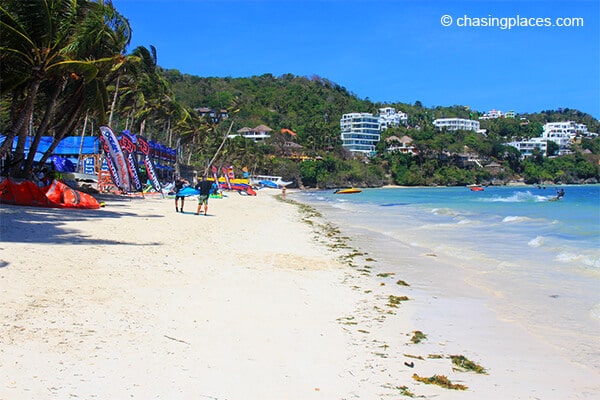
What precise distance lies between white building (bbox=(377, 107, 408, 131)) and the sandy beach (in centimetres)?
15475

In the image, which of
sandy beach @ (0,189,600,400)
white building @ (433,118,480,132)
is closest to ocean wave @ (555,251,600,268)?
sandy beach @ (0,189,600,400)

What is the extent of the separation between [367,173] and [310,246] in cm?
10336

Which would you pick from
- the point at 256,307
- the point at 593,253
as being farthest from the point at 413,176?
the point at 256,307

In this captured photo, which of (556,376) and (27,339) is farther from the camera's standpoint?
(556,376)

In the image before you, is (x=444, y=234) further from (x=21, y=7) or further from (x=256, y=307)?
(x=21, y=7)

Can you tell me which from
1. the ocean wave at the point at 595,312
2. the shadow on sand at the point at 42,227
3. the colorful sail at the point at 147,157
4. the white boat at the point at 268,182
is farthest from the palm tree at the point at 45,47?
the white boat at the point at 268,182

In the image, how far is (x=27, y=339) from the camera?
4469 mm

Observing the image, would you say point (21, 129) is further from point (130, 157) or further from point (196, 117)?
point (196, 117)

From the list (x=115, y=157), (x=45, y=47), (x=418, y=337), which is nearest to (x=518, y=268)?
Answer: (x=418, y=337)

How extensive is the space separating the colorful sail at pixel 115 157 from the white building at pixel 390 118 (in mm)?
140915

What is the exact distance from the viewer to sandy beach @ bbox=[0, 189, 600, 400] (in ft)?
13.5

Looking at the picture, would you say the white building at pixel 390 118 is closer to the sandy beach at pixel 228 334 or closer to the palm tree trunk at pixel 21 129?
the palm tree trunk at pixel 21 129

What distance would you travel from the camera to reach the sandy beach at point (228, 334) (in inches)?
162

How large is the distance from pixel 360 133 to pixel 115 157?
128 m
